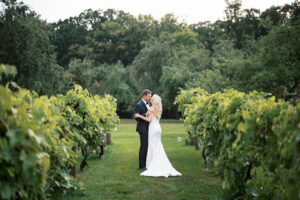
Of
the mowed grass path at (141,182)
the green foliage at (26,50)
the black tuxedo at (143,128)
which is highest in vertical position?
the green foliage at (26,50)

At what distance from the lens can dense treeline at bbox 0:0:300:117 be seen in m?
15.1

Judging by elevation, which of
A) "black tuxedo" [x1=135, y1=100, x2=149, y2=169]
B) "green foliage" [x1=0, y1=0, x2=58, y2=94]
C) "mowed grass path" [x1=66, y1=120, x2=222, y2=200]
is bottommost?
"mowed grass path" [x1=66, y1=120, x2=222, y2=200]

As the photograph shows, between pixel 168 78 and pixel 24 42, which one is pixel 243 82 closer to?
pixel 24 42

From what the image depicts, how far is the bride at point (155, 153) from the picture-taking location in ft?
27.2

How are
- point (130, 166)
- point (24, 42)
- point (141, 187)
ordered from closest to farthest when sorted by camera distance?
point (141, 187) → point (130, 166) → point (24, 42)

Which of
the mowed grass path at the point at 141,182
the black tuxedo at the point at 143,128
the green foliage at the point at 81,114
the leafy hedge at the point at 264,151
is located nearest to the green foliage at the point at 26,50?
the mowed grass path at the point at 141,182

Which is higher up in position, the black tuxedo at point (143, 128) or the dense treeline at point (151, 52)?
the dense treeline at point (151, 52)

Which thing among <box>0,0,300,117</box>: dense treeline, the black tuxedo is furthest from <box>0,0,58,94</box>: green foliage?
the black tuxedo

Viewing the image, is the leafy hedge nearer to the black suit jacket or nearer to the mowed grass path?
the mowed grass path

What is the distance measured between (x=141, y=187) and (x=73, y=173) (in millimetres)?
1538

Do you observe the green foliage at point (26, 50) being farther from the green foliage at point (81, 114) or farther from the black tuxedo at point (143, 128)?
the green foliage at point (81, 114)

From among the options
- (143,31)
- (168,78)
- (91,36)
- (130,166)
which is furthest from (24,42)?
(91,36)

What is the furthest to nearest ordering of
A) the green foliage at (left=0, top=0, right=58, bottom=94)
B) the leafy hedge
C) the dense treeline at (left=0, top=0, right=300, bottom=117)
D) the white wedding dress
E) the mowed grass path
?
the green foliage at (left=0, top=0, right=58, bottom=94) < the dense treeline at (left=0, top=0, right=300, bottom=117) < the white wedding dress < the mowed grass path < the leafy hedge

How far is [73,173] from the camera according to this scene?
23.4ft
